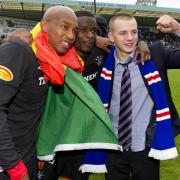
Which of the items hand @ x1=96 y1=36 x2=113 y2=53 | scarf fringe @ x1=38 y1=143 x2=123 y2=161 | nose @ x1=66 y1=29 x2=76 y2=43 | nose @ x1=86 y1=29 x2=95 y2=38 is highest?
nose @ x1=66 y1=29 x2=76 y2=43

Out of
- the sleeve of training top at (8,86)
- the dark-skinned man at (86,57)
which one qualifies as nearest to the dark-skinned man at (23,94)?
the sleeve of training top at (8,86)

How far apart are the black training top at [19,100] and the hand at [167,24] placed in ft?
3.49

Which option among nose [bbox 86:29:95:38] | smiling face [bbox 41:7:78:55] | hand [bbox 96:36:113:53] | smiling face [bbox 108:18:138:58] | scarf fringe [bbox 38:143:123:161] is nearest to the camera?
smiling face [bbox 41:7:78:55]

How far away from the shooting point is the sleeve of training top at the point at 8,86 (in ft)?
7.74

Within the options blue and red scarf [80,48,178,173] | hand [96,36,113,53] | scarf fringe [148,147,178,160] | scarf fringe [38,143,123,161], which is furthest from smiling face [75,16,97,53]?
scarf fringe [148,147,178,160]

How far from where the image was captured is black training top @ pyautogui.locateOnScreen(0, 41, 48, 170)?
237cm

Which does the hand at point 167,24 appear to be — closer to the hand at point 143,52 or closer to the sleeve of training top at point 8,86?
the hand at point 143,52

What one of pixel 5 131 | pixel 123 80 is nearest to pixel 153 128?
pixel 123 80

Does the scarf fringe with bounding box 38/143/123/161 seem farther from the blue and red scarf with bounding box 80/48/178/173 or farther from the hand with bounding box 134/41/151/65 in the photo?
the hand with bounding box 134/41/151/65

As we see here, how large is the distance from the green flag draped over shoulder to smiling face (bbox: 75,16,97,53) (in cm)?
77

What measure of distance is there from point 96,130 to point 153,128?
1.79 ft

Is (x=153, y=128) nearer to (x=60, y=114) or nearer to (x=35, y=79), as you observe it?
(x=60, y=114)

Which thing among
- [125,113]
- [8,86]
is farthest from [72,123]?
[8,86]

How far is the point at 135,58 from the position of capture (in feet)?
11.0
